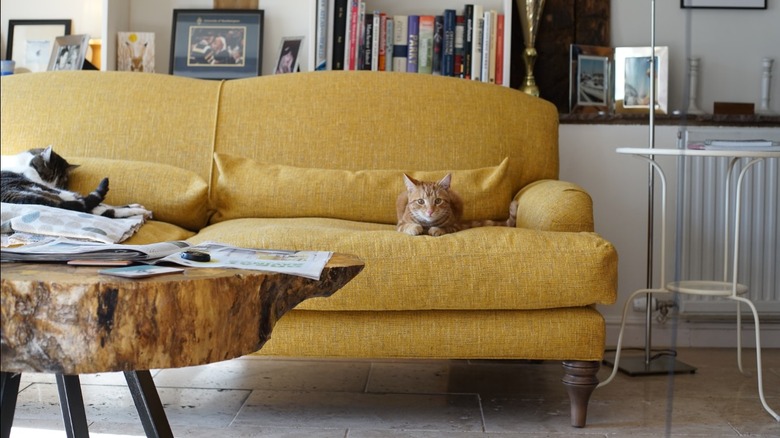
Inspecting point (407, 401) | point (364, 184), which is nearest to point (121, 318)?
point (407, 401)

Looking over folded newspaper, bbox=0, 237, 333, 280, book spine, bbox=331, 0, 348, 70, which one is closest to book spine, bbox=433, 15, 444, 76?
book spine, bbox=331, 0, 348, 70

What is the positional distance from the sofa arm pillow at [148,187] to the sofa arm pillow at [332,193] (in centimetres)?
11

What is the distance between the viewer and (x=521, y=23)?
128 inches

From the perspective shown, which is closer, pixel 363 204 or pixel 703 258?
pixel 703 258

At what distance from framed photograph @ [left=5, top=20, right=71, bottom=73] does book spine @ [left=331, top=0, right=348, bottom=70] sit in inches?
41.4


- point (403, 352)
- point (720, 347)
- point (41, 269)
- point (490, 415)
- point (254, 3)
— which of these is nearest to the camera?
point (41, 269)

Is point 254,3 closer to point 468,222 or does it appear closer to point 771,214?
point 468,222

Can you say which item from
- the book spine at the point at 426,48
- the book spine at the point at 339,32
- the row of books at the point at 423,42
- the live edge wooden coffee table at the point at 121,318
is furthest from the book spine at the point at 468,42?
the live edge wooden coffee table at the point at 121,318

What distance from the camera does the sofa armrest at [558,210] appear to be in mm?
2318

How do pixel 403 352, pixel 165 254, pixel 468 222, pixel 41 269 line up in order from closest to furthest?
pixel 41 269, pixel 165 254, pixel 403 352, pixel 468 222

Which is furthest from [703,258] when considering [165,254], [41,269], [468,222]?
[41,269]

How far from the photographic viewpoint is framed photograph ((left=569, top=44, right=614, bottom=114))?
10.6 ft

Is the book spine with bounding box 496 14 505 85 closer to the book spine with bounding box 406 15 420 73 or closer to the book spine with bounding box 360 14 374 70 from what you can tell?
the book spine with bounding box 406 15 420 73

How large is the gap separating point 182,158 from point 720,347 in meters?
1.97
